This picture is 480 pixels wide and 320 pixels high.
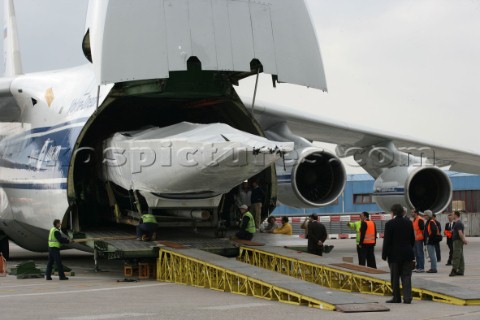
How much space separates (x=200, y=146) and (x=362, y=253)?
15.0ft

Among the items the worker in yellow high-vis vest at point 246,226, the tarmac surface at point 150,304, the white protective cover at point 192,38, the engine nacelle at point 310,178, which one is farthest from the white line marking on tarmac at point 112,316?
the engine nacelle at point 310,178

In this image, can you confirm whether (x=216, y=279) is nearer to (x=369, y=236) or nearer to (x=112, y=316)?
(x=112, y=316)

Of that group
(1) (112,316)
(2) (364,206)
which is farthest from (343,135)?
(2) (364,206)

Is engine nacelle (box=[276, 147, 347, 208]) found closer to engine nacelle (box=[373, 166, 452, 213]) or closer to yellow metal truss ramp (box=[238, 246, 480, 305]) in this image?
engine nacelle (box=[373, 166, 452, 213])

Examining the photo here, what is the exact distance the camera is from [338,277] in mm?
13156

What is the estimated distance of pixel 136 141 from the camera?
594 inches

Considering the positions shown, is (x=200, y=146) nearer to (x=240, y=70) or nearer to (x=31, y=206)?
(x=240, y=70)

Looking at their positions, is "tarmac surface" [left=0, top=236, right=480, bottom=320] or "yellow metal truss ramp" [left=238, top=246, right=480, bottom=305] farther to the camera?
"yellow metal truss ramp" [left=238, top=246, right=480, bottom=305]

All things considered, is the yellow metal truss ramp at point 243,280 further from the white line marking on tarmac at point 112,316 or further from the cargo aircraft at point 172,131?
the white line marking on tarmac at point 112,316

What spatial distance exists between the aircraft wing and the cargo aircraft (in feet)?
0.16

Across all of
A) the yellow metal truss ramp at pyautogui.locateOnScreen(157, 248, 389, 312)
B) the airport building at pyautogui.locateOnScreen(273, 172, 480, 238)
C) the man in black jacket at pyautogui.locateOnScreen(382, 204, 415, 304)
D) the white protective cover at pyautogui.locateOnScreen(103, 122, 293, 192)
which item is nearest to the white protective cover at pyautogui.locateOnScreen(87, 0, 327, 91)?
the white protective cover at pyautogui.locateOnScreen(103, 122, 293, 192)

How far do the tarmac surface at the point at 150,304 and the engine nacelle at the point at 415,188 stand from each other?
502cm

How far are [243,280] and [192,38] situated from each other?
406 cm

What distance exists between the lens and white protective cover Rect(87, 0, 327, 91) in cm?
1406
